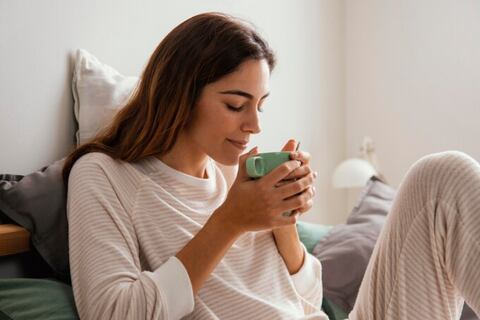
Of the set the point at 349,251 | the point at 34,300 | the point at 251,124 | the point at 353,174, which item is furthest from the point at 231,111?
the point at 353,174

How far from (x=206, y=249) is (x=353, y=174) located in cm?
164

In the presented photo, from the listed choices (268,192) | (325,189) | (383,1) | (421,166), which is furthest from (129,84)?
(383,1)

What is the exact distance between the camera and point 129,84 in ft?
5.13

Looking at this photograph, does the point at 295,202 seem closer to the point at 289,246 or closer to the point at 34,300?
the point at 289,246

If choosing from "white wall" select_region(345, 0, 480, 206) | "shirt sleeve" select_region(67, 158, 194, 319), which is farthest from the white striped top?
"white wall" select_region(345, 0, 480, 206)

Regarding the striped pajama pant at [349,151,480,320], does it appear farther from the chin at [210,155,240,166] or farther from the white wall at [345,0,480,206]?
the white wall at [345,0,480,206]

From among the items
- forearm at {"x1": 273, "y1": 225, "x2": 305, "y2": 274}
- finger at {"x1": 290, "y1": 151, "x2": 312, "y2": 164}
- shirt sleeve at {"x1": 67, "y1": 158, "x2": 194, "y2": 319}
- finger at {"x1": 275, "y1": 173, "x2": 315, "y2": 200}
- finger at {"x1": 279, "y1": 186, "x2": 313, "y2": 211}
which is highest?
finger at {"x1": 290, "y1": 151, "x2": 312, "y2": 164}

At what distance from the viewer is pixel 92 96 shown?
1.49 meters

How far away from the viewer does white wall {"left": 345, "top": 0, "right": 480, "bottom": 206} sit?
2.66 m

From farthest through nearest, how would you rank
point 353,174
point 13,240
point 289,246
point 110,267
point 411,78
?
point 411,78, point 353,174, point 289,246, point 13,240, point 110,267

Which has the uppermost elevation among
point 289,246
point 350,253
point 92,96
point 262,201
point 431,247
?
point 92,96

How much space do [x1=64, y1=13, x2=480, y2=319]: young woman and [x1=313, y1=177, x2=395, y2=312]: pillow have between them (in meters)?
0.26

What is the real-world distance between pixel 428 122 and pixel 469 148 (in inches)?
8.4

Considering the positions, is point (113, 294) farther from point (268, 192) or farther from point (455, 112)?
point (455, 112)
